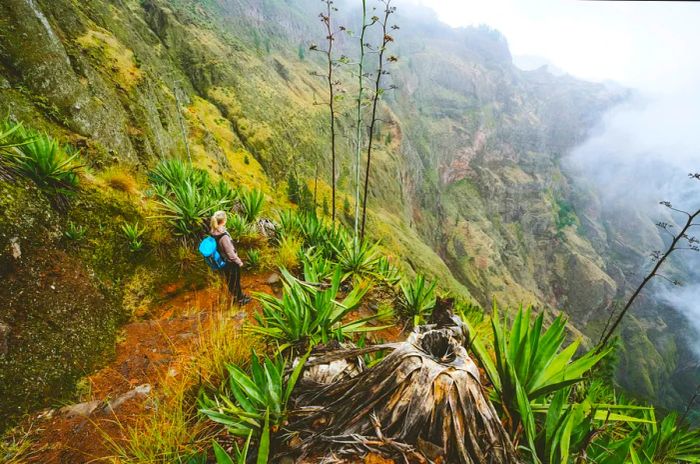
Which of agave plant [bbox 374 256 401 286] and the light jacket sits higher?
the light jacket

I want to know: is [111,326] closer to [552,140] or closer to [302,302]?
[302,302]

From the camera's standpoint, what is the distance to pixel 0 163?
11.5 ft

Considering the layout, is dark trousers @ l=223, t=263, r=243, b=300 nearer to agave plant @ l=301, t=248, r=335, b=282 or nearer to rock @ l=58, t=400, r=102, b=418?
agave plant @ l=301, t=248, r=335, b=282

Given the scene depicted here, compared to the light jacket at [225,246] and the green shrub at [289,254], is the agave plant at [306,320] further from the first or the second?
the green shrub at [289,254]

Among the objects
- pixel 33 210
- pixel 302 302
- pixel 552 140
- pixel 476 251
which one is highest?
pixel 33 210

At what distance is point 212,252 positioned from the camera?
464cm

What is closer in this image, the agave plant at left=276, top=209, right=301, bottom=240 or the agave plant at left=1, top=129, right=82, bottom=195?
the agave plant at left=1, top=129, right=82, bottom=195

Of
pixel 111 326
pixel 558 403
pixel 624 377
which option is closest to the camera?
pixel 558 403

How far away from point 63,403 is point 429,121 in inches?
6010

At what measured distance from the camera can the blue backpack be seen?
15.1 feet

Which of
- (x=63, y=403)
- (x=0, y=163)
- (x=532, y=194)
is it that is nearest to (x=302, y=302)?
(x=63, y=403)

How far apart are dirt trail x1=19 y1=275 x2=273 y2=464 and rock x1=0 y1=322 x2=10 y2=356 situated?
2.15ft

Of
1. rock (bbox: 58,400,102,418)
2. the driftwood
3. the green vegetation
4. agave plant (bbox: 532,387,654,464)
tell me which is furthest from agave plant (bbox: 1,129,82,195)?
agave plant (bbox: 532,387,654,464)

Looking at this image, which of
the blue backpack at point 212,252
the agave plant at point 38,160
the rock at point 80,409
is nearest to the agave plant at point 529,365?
the rock at point 80,409
